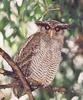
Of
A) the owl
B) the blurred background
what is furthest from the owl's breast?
the blurred background

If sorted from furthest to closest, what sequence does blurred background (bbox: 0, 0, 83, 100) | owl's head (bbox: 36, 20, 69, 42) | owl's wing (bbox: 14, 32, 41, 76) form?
blurred background (bbox: 0, 0, 83, 100) < owl's wing (bbox: 14, 32, 41, 76) < owl's head (bbox: 36, 20, 69, 42)

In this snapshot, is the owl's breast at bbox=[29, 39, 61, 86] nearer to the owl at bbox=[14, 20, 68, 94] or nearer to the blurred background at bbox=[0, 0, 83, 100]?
the owl at bbox=[14, 20, 68, 94]

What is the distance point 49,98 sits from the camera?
3428 mm

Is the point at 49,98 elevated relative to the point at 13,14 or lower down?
lower down

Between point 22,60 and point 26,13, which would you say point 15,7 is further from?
point 22,60

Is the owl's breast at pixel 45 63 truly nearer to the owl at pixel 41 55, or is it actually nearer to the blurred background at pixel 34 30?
the owl at pixel 41 55

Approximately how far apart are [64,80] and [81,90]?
289mm

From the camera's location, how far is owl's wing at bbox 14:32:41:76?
293 centimetres

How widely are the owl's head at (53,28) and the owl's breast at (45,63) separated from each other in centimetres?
4

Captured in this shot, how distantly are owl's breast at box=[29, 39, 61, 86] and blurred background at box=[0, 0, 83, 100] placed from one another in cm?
11

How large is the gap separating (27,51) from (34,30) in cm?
21

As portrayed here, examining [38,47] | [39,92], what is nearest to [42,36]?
[38,47]

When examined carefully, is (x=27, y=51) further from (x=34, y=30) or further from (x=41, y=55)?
(x=34, y=30)

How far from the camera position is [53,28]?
286cm
